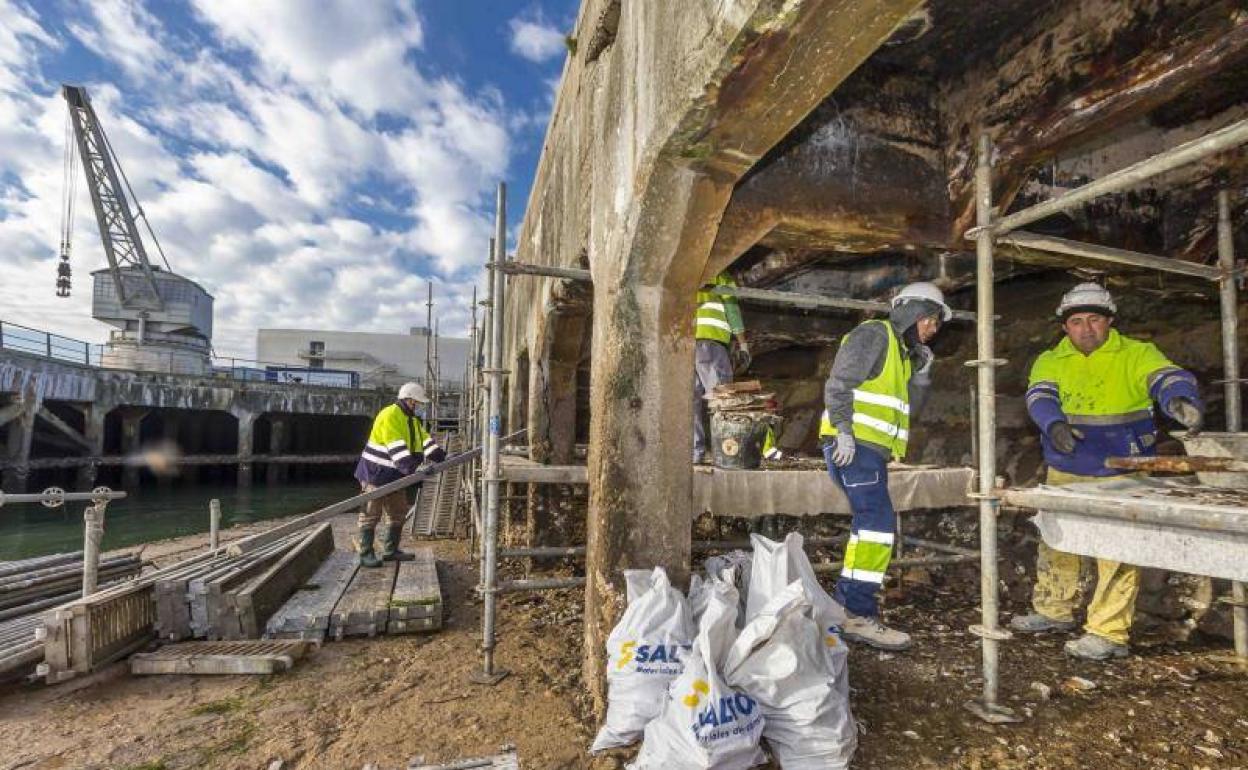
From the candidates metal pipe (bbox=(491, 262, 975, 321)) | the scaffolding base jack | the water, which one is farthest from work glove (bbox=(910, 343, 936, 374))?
the water

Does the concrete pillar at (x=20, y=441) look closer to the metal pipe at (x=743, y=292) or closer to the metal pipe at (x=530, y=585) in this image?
the metal pipe at (x=743, y=292)

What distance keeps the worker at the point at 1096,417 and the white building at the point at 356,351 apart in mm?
40787

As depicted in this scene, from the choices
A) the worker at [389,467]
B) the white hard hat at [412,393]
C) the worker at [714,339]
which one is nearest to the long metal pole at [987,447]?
the worker at [714,339]

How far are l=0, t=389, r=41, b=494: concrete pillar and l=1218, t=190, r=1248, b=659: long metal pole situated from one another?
20.7 m

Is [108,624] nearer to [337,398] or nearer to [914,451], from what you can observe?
[914,451]

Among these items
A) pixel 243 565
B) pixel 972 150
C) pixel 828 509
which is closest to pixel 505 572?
pixel 243 565

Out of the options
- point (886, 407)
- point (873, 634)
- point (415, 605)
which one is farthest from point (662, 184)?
point (415, 605)

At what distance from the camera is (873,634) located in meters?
3.37

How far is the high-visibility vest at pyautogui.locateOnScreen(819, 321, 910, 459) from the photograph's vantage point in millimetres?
3324

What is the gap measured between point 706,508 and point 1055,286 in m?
4.25

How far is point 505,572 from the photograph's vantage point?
6.15m

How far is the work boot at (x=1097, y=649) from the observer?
327cm

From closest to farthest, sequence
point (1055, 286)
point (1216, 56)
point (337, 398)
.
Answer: point (1216, 56) → point (1055, 286) → point (337, 398)

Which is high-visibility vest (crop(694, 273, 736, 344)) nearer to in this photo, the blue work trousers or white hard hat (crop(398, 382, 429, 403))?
the blue work trousers
